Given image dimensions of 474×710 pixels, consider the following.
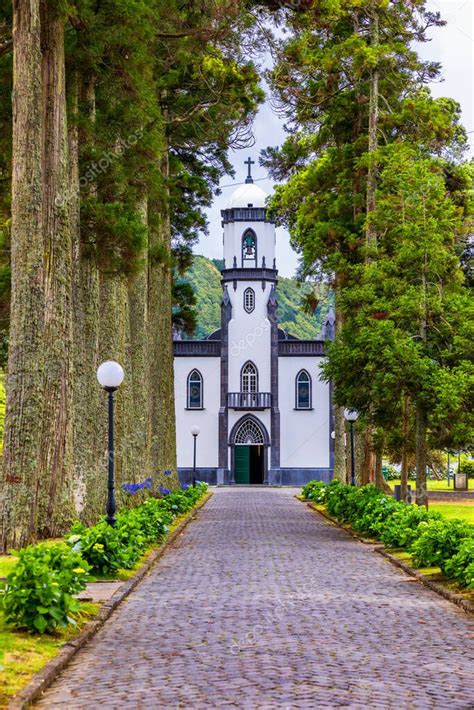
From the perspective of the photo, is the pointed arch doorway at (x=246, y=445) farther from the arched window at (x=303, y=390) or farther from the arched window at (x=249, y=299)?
the arched window at (x=249, y=299)

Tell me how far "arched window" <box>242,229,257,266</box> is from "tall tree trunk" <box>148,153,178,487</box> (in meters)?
29.3

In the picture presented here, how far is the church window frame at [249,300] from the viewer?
58.3 meters

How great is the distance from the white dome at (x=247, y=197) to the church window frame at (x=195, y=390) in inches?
380

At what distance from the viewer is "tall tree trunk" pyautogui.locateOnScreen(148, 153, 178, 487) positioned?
2711cm

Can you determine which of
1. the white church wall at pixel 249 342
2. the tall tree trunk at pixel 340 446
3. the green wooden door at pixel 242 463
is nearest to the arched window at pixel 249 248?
the white church wall at pixel 249 342

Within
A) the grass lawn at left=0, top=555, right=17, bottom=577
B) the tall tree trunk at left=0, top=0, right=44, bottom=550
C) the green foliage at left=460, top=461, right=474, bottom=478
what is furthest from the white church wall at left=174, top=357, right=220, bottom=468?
the grass lawn at left=0, top=555, right=17, bottom=577

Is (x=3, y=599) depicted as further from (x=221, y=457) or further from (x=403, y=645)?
(x=221, y=457)

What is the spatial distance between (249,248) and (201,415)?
9646mm

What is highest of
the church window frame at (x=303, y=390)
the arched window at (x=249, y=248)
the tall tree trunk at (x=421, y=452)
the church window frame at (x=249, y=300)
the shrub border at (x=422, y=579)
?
the arched window at (x=249, y=248)

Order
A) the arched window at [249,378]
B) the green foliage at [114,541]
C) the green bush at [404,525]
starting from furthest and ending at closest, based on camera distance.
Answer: the arched window at [249,378]
the green bush at [404,525]
the green foliage at [114,541]

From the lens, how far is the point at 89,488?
1780 cm

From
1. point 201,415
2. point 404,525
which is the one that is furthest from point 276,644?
point 201,415

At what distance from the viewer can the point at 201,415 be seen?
57719 mm

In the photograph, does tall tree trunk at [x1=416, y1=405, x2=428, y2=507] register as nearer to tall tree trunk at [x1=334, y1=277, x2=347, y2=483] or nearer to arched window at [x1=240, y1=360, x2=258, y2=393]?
tall tree trunk at [x1=334, y1=277, x2=347, y2=483]
